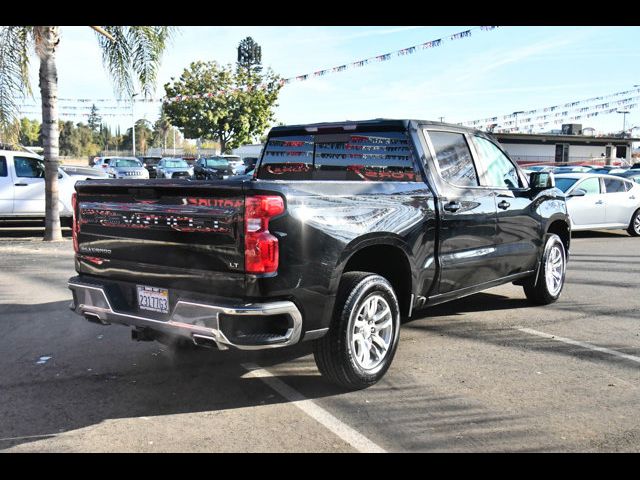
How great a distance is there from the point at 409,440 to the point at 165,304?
68.5 inches

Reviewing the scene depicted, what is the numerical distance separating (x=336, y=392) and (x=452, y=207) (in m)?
1.85

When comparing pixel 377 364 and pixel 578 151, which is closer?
pixel 377 364

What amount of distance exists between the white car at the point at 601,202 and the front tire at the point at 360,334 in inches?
380

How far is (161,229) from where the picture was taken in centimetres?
405

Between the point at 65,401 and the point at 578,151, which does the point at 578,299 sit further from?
the point at 578,151

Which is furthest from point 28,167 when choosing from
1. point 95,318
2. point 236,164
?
point 236,164

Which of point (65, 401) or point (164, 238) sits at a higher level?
point (164, 238)

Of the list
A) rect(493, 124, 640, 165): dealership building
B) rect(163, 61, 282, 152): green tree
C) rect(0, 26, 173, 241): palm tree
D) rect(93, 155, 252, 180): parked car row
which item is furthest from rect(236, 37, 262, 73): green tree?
rect(0, 26, 173, 241): palm tree

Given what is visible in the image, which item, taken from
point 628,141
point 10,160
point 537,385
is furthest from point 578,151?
point 537,385

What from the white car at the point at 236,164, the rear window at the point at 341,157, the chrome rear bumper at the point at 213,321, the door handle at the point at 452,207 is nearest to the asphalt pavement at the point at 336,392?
the chrome rear bumper at the point at 213,321

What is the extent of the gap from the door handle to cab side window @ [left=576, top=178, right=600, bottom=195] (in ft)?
30.6

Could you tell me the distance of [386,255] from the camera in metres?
A: 4.79

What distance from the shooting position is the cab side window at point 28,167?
531 inches

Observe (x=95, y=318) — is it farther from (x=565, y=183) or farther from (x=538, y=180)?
(x=565, y=183)
